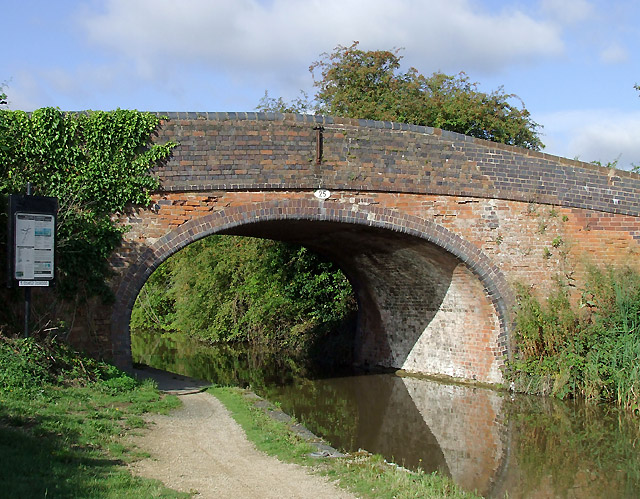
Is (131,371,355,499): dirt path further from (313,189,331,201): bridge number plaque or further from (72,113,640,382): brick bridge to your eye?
(313,189,331,201): bridge number plaque

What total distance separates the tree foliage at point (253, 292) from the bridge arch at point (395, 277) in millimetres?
1695

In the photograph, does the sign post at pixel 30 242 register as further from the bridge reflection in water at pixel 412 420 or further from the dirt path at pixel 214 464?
the bridge reflection in water at pixel 412 420

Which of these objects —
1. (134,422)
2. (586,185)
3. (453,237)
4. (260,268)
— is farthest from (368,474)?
(260,268)

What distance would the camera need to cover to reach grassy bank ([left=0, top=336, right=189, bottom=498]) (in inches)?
194

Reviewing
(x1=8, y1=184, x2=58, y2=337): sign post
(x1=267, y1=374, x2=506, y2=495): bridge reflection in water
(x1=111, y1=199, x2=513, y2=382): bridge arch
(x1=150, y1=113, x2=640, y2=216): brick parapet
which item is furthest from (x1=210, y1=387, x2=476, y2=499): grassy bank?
(x1=150, y1=113, x2=640, y2=216): brick parapet

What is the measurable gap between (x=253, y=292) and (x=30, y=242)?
1101 cm

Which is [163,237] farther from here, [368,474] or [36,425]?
[368,474]

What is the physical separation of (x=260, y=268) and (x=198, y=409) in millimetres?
10759

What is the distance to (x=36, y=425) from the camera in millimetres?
6328

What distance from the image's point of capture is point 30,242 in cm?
835

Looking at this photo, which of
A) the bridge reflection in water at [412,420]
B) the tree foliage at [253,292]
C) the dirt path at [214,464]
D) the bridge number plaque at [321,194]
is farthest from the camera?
the tree foliage at [253,292]

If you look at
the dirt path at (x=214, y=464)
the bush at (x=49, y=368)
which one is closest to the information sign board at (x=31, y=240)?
the bush at (x=49, y=368)

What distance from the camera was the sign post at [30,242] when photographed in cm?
825

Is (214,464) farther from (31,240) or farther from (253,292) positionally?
(253,292)
